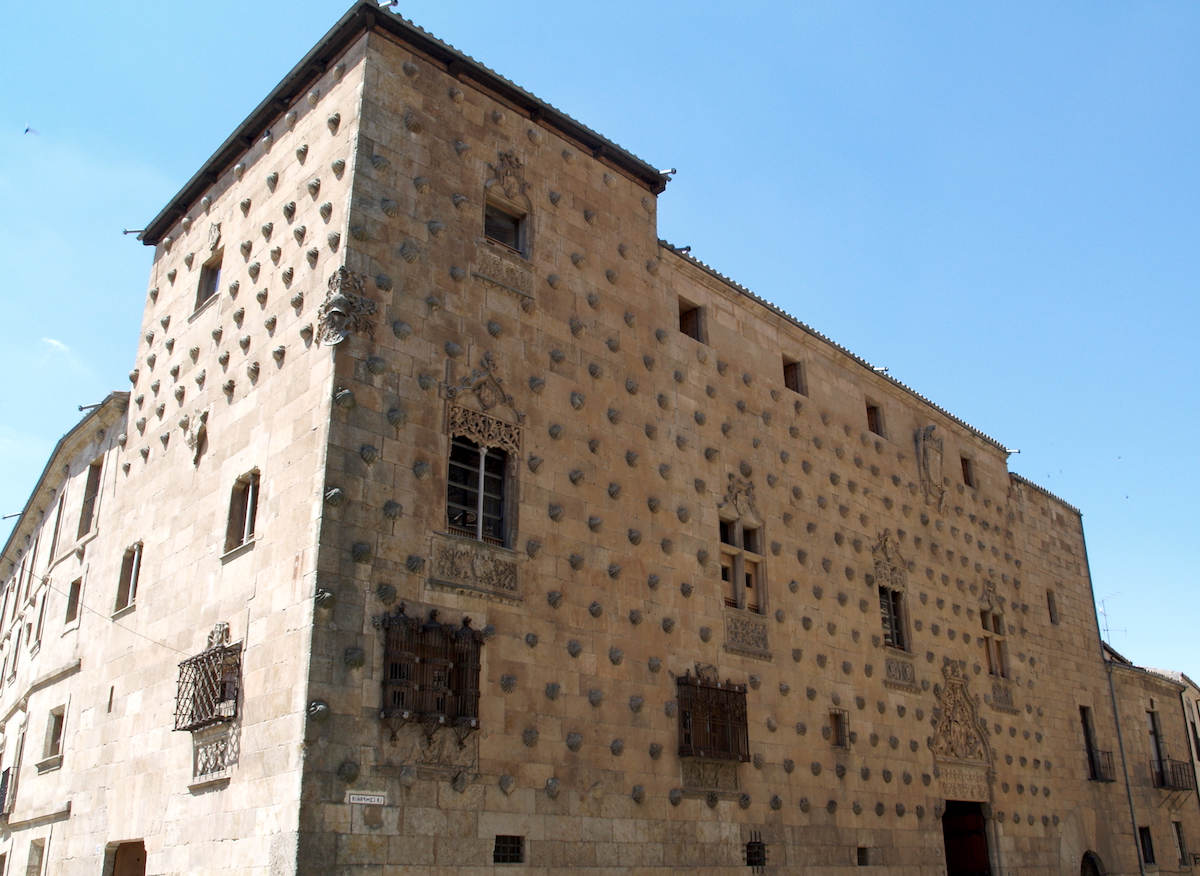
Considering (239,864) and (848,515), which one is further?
(848,515)

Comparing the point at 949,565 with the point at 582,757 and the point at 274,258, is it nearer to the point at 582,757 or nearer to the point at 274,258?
the point at 582,757

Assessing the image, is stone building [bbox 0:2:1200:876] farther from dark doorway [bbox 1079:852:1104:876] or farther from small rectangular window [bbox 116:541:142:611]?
dark doorway [bbox 1079:852:1104:876]

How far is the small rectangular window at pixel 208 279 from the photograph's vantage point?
14.8 m

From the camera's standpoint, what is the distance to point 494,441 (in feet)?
39.4

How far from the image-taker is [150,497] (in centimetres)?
1448

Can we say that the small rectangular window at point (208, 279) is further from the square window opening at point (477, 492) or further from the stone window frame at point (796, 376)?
the stone window frame at point (796, 376)

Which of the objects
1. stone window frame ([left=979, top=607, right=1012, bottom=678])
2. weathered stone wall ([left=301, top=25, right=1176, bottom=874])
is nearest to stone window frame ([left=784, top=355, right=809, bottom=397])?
weathered stone wall ([left=301, top=25, right=1176, bottom=874])

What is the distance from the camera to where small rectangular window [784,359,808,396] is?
59.5 feet

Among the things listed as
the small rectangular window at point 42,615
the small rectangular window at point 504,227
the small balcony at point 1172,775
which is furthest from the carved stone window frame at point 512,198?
the small balcony at point 1172,775

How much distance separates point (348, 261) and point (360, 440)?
2.04m

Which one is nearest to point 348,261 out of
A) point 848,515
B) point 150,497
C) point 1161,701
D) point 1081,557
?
point 150,497

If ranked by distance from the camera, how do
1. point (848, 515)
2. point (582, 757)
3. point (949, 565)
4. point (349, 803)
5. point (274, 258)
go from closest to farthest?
point (349, 803)
point (582, 757)
point (274, 258)
point (848, 515)
point (949, 565)

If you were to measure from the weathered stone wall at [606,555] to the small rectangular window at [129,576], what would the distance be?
5.68 m

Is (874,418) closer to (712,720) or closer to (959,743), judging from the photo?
(959,743)
